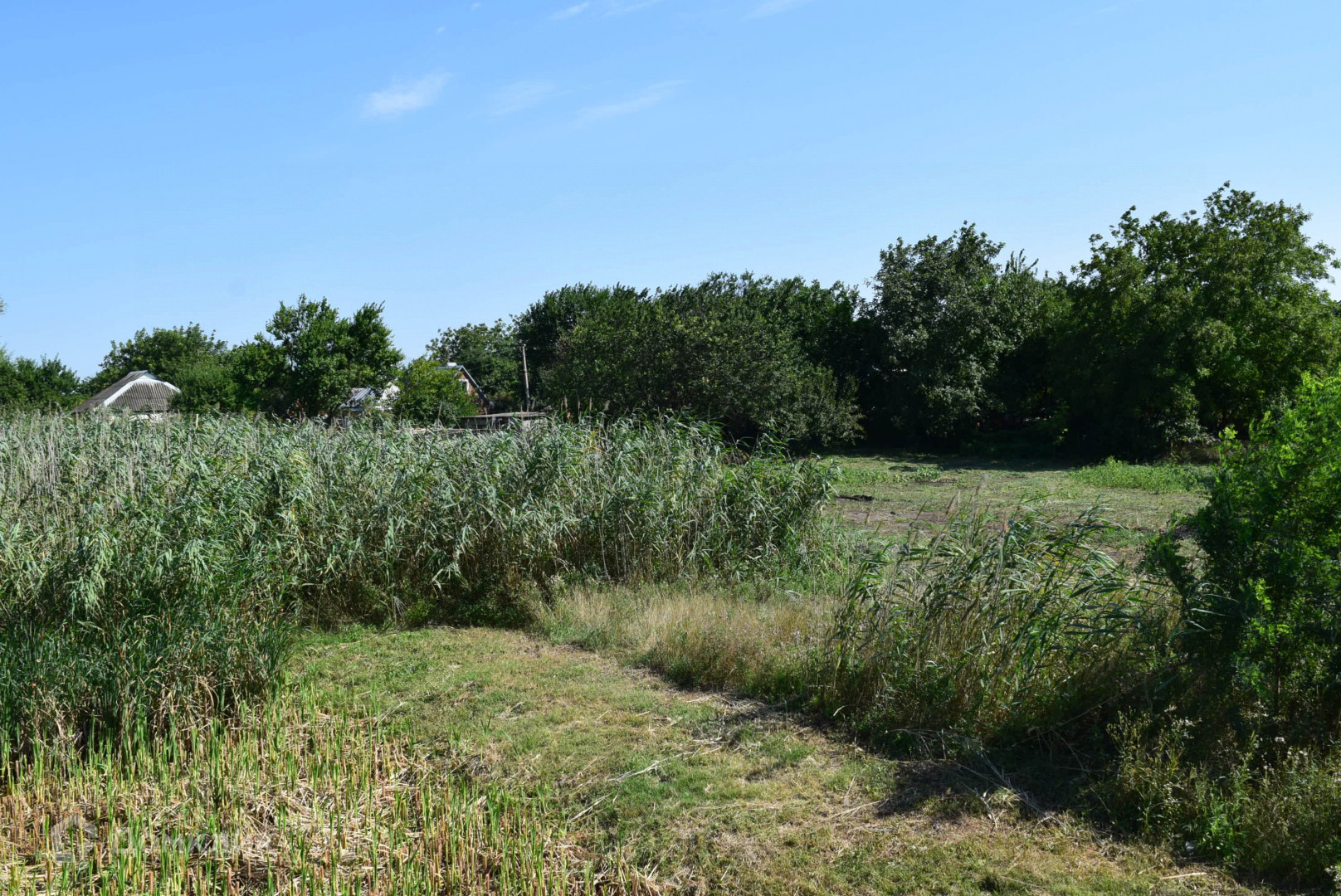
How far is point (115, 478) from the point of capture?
7906 mm

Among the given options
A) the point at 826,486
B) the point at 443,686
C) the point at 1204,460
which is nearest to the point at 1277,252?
the point at 1204,460

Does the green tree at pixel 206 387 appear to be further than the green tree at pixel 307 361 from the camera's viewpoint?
Yes

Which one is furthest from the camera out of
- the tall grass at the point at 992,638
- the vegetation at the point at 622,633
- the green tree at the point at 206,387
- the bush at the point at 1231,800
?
the green tree at the point at 206,387

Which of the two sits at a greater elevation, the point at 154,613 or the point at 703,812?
the point at 154,613

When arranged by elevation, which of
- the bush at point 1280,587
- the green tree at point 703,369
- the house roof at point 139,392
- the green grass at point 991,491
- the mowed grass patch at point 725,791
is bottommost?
the mowed grass patch at point 725,791

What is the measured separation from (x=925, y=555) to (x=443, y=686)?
339 centimetres

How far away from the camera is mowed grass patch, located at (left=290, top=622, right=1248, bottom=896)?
377 centimetres

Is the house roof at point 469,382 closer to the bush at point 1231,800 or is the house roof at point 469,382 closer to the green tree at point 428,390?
the green tree at point 428,390

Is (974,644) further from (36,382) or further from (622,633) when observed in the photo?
(36,382)

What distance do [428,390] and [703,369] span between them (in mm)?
16990

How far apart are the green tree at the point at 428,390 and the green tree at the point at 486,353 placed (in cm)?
1191

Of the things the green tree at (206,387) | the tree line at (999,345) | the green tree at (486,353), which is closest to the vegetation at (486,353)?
the green tree at (486,353)

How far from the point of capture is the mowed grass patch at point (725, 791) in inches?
148

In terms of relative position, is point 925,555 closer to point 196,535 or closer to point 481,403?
point 196,535
